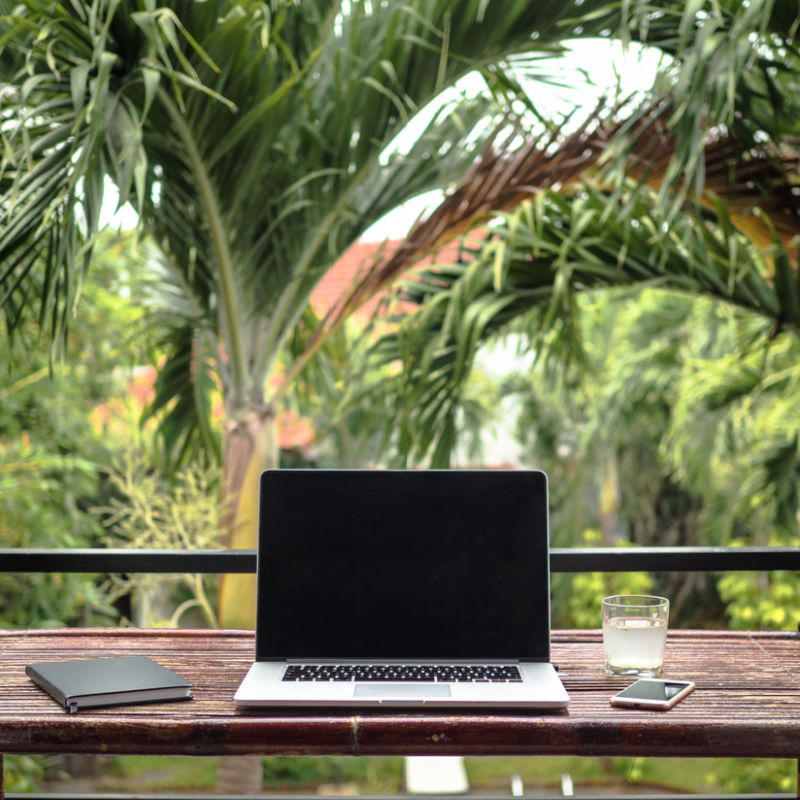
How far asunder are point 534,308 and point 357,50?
2.56 ft

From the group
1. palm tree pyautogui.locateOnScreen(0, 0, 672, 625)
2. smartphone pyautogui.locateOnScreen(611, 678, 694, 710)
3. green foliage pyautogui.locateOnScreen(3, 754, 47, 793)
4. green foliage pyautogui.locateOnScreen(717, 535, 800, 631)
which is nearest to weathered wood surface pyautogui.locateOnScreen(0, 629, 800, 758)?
smartphone pyautogui.locateOnScreen(611, 678, 694, 710)

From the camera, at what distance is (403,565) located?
107 cm

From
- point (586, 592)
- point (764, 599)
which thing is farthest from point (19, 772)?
point (586, 592)

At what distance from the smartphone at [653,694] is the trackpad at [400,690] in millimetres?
175

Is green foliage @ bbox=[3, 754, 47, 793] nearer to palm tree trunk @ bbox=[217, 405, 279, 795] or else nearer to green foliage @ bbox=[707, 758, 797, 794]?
palm tree trunk @ bbox=[217, 405, 279, 795]

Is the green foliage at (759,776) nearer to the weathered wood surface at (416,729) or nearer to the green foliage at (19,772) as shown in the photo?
the green foliage at (19,772)

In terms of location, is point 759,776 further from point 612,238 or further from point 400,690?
point 400,690

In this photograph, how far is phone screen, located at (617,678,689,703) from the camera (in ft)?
3.05

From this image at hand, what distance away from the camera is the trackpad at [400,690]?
93 centimetres

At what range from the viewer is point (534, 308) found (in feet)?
7.84

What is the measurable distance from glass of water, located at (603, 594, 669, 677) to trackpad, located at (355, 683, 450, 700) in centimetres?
21

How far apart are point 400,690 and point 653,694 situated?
26cm

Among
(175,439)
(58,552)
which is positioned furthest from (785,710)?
(175,439)

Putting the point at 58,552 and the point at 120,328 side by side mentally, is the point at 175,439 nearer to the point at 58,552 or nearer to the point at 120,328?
the point at 58,552
